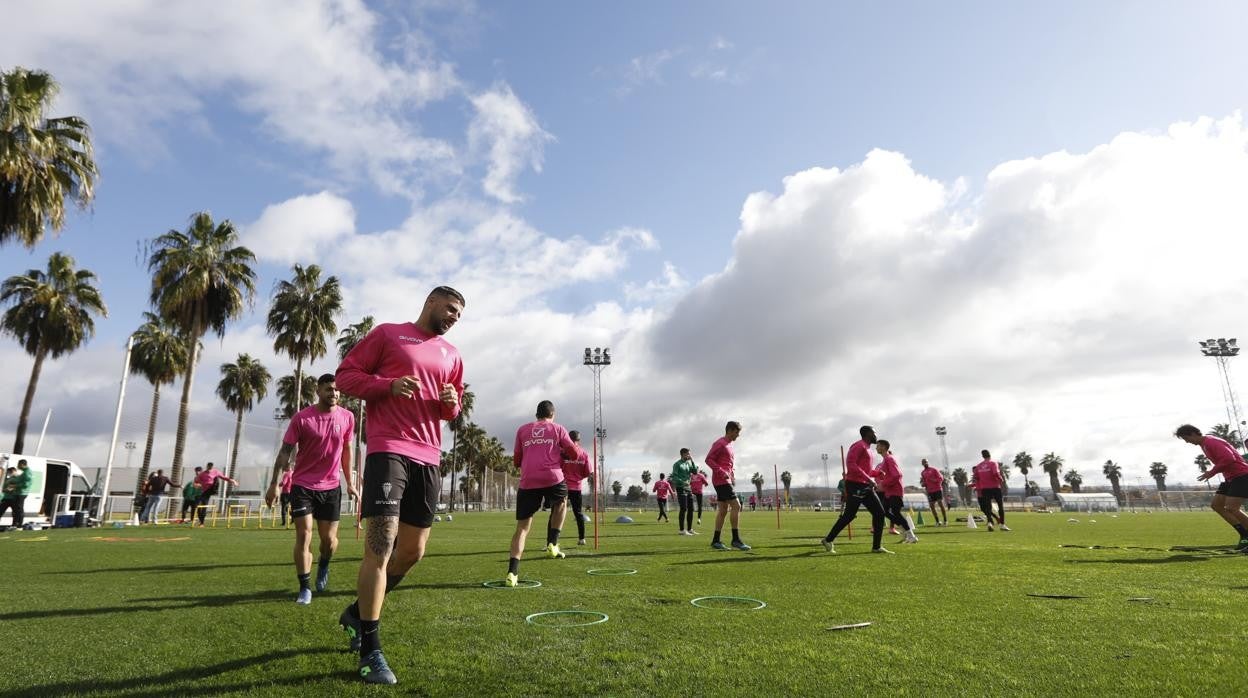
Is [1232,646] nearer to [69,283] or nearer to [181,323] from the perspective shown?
[181,323]

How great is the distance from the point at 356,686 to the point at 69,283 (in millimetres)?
38465

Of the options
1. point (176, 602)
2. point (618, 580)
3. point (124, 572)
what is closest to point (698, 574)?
point (618, 580)

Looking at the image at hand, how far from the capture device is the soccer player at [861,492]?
9484mm

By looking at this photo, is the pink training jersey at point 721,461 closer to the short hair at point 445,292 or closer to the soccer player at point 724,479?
the soccer player at point 724,479

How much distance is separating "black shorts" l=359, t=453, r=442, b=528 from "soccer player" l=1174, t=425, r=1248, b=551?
10639 mm

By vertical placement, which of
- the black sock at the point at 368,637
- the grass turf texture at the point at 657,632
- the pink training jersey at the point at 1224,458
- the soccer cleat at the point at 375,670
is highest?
the pink training jersey at the point at 1224,458

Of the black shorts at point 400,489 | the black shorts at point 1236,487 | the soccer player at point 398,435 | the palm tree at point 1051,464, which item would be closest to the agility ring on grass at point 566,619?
the soccer player at point 398,435

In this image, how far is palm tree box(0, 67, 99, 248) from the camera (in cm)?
1585

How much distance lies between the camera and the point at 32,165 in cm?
1609

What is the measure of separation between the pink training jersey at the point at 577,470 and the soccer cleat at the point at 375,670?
6.47 metres

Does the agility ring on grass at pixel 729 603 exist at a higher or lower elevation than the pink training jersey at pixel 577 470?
lower

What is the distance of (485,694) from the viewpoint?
2.79m

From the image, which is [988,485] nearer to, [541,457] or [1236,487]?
[1236,487]

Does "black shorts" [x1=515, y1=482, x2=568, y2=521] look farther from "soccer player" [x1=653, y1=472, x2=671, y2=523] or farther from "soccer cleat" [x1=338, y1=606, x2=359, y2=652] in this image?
"soccer player" [x1=653, y1=472, x2=671, y2=523]
